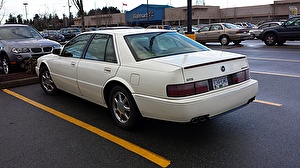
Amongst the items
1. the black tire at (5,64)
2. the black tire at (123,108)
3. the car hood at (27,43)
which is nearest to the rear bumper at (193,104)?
the black tire at (123,108)

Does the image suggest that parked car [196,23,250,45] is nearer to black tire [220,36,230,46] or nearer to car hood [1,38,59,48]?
black tire [220,36,230,46]

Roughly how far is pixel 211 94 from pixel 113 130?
161cm

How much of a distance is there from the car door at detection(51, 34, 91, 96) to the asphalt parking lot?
1.48 feet

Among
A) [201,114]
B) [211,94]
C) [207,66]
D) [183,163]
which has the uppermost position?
[207,66]

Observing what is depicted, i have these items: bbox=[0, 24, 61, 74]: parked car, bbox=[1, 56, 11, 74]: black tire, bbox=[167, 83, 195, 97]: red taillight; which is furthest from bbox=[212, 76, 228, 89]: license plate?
bbox=[1, 56, 11, 74]: black tire

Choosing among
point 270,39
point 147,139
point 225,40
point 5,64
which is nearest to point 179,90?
point 147,139

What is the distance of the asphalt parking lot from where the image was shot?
10.4ft

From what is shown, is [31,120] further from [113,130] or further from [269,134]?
[269,134]

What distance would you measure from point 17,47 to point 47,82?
10.2 feet

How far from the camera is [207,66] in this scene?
3.44 metres

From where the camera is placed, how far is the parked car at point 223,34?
1753 cm

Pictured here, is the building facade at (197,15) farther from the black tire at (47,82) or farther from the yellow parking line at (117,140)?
the yellow parking line at (117,140)

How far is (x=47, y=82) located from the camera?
20.1 feet

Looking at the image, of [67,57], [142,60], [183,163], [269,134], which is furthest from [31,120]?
[269,134]
